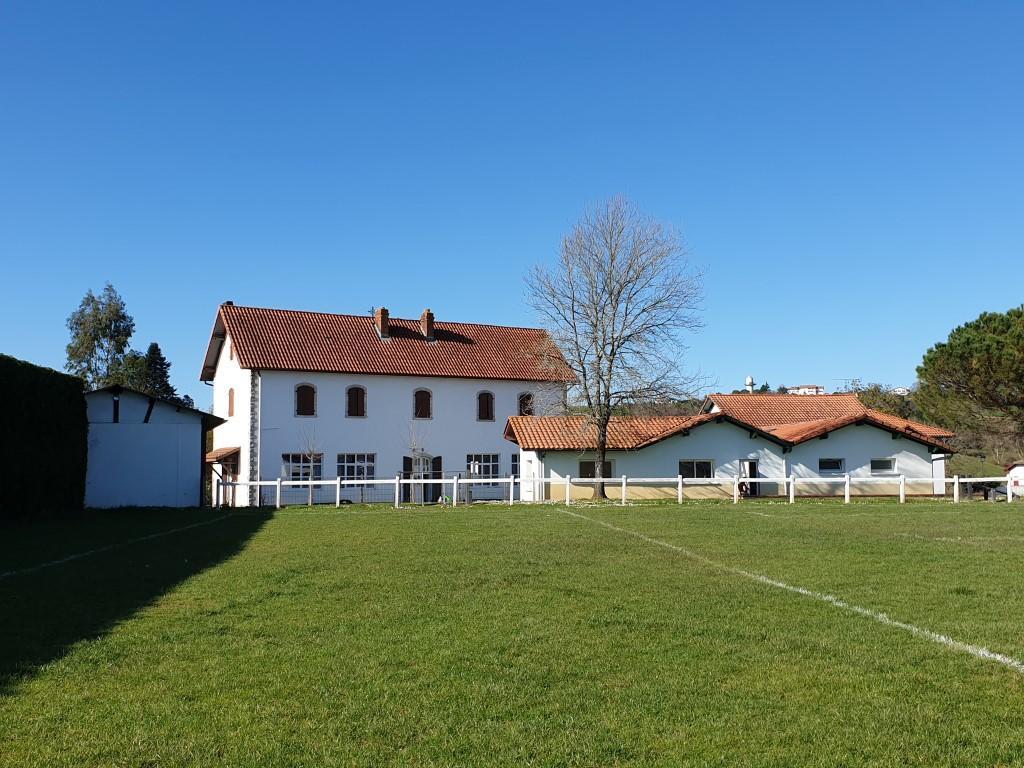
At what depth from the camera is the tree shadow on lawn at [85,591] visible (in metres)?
7.07

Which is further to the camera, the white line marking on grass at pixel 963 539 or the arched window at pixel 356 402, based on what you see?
the arched window at pixel 356 402

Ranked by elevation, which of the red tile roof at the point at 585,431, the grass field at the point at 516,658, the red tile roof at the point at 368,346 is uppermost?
the red tile roof at the point at 368,346

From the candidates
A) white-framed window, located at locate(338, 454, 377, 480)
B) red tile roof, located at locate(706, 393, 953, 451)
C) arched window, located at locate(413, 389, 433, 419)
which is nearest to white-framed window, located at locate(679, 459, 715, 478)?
red tile roof, located at locate(706, 393, 953, 451)

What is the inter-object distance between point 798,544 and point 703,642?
8238 mm

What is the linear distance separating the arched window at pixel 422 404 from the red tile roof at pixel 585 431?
6.07 metres

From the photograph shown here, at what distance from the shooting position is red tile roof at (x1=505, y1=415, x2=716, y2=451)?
36428 millimetres

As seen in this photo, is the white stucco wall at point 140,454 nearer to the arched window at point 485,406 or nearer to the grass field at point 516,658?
the grass field at point 516,658

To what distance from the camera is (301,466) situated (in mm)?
41250

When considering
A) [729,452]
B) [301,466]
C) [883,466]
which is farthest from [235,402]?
[883,466]

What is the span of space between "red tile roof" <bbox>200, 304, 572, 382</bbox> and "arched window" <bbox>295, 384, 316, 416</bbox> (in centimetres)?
93

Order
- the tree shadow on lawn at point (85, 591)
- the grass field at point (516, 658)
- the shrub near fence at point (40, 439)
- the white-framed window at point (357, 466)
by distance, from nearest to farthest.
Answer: the grass field at point (516, 658) → the tree shadow on lawn at point (85, 591) → the shrub near fence at point (40, 439) → the white-framed window at point (357, 466)

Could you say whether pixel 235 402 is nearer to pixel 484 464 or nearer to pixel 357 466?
pixel 357 466

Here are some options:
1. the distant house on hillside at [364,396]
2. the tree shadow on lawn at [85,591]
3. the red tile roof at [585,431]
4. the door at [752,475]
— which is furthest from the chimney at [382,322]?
the tree shadow on lawn at [85,591]

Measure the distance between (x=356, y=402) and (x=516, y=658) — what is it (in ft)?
120
